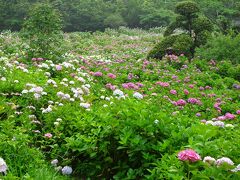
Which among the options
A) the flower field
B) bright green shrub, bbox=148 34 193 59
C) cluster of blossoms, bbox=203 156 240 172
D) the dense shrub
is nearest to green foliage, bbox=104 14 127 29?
bright green shrub, bbox=148 34 193 59

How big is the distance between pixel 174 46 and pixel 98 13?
24.5 meters

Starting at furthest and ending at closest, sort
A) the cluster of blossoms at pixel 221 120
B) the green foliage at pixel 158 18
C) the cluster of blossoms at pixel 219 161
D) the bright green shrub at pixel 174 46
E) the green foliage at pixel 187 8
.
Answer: the green foliage at pixel 158 18 → the green foliage at pixel 187 8 → the bright green shrub at pixel 174 46 → the cluster of blossoms at pixel 221 120 → the cluster of blossoms at pixel 219 161

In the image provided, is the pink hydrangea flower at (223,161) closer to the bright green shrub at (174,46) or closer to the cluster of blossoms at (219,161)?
the cluster of blossoms at (219,161)

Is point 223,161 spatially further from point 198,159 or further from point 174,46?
point 174,46

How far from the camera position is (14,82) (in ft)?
18.3

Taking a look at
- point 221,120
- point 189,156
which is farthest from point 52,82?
point 189,156

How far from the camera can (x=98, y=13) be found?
35719mm

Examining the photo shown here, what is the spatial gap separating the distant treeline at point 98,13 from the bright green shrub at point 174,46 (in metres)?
19.0

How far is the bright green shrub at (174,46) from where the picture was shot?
12473 mm

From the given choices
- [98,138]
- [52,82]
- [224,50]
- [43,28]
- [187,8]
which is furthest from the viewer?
[187,8]

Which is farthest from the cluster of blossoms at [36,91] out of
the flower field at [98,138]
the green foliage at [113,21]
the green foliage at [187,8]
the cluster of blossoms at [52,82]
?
the green foliage at [113,21]

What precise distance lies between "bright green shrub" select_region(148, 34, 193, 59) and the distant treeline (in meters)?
19.0

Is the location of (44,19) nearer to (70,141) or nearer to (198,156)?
(70,141)

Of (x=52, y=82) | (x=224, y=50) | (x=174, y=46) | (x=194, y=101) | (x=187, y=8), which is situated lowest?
(x=224, y=50)
